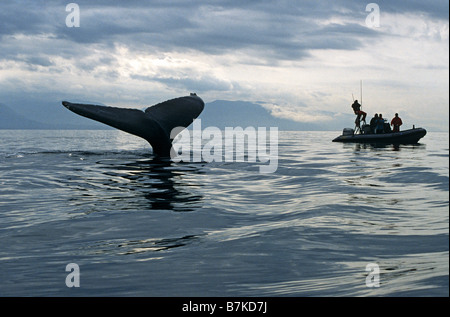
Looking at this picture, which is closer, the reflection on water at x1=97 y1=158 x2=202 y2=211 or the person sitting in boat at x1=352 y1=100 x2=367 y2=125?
the reflection on water at x1=97 y1=158 x2=202 y2=211

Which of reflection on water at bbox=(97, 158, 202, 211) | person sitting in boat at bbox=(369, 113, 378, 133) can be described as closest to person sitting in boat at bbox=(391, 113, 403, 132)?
person sitting in boat at bbox=(369, 113, 378, 133)

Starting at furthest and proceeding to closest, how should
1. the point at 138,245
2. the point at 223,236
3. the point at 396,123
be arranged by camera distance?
the point at 396,123, the point at 223,236, the point at 138,245

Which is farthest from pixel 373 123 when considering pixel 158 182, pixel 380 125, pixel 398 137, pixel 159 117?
pixel 158 182

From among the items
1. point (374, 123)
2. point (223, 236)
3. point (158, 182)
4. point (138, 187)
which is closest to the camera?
point (223, 236)

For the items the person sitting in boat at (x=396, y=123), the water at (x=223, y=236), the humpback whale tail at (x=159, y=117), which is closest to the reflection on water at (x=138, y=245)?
the water at (x=223, y=236)

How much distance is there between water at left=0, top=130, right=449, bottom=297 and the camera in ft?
14.9

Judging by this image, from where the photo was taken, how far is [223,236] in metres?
6.67

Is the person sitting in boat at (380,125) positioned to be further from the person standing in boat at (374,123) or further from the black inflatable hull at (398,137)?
the black inflatable hull at (398,137)

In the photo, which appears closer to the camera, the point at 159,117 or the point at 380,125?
the point at 159,117

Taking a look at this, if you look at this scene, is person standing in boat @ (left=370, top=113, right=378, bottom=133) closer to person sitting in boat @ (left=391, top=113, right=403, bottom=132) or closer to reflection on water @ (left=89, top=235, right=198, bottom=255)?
person sitting in boat @ (left=391, top=113, right=403, bottom=132)

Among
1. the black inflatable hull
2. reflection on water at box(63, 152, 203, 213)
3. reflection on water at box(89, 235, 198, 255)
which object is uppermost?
the black inflatable hull

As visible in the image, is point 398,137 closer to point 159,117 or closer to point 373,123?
point 373,123

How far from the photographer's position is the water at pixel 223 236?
4.53m

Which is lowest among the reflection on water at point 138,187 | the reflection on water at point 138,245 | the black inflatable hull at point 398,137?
the reflection on water at point 138,245
